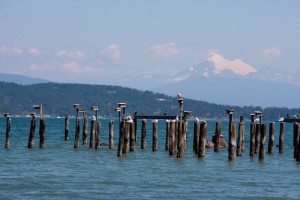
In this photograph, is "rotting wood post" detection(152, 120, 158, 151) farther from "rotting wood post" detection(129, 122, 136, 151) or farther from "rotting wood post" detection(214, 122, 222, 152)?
"rotting wood post" detection(214, 122, 222, 152)

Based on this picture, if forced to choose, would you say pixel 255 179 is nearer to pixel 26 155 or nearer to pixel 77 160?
pixel 77 160

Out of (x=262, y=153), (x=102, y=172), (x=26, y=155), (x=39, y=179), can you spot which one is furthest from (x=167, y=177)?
(x=26, y=155)

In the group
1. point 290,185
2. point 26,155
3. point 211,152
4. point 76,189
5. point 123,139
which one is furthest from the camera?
point 211,152

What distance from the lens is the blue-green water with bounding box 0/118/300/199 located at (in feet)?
103

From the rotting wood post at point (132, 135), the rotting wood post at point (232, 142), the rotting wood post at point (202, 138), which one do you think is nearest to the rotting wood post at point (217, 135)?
the rotting wood post at point (202, 138)

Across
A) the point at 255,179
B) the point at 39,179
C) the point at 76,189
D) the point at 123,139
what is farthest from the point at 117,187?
the point at 123,139

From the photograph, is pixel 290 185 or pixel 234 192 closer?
pixel 234 192

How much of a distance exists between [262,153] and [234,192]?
13043 mm

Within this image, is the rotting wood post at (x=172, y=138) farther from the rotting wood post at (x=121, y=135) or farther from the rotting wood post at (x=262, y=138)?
the rotting wood post at (x=262, y=138)

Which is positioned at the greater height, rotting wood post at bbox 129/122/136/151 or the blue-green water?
rotting wood post at bbox 129/122/136/151

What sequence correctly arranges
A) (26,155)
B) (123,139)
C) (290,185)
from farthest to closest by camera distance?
(26,155) < (123,139) < (290,185)

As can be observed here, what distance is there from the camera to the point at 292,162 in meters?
46.7

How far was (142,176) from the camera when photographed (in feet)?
122

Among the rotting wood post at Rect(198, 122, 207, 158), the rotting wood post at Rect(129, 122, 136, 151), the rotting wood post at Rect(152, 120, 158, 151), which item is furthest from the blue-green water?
the rotting wood post at Rect(152, 120, 158, 151)
